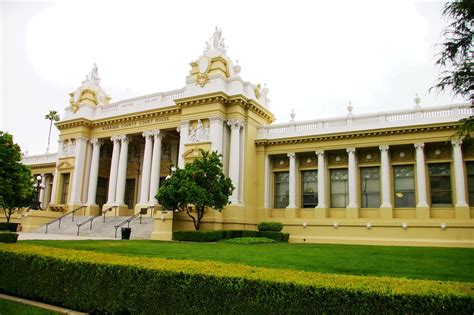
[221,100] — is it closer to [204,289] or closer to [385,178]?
[385,178]

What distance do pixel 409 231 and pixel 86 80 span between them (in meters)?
29.9

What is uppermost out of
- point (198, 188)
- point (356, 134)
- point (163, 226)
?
point (356, 134)

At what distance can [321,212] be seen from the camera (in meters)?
26.6

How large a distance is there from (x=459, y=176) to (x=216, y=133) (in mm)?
15288

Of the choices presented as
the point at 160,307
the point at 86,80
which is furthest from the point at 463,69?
the point at 86,80

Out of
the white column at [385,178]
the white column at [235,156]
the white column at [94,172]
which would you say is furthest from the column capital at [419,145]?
the white column at [94,172]

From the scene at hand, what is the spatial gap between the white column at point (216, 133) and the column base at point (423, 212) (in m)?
13.2

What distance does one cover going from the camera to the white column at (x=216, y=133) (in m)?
26.2

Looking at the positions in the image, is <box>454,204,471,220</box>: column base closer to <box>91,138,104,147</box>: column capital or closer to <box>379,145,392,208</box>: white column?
<box>379,145,392,208</box>: white column

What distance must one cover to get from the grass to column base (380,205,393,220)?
72.1ft

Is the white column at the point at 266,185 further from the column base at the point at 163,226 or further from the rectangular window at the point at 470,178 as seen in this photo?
the rectangular window at the point at 470,178

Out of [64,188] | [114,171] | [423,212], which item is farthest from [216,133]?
[64,188]

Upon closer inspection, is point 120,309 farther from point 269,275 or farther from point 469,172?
point 469,172

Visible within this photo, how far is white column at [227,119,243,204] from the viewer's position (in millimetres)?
26156
